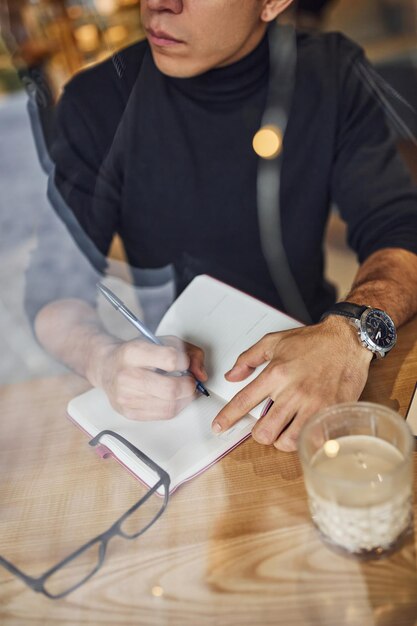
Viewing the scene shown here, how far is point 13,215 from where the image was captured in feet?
3.13

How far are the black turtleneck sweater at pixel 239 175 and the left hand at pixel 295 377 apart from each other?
29 cm

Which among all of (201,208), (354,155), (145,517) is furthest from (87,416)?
(354,155)

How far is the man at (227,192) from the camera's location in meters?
0.77

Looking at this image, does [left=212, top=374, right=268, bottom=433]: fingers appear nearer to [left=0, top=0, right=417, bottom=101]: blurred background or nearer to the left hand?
the left hand

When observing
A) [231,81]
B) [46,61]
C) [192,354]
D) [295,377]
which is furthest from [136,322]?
[231,81]

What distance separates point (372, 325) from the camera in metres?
0.81

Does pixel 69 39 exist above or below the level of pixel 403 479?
above

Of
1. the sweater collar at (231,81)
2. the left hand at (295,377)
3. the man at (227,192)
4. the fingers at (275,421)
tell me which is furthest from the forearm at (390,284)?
the sweater collar at (231,81)

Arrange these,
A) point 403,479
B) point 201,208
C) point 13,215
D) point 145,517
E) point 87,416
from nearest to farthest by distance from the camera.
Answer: point 403,479, point 145,517, point 87,416, point 13,215, point 201,208

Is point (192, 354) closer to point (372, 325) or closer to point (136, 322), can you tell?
point (136, 322)

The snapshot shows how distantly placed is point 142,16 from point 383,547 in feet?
2.20

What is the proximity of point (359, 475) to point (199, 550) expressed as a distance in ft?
0.54

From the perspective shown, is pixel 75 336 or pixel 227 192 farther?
pixel 227 192

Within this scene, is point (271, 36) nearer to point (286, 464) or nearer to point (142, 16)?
point (142, 16)
